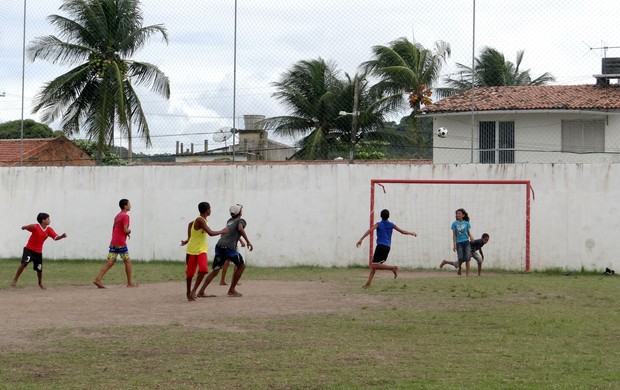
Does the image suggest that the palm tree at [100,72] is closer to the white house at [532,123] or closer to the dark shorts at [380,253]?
the white house at [532,123]

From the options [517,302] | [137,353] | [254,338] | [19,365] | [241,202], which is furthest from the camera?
[241,202]

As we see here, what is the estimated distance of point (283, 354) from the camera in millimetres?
A: 10273

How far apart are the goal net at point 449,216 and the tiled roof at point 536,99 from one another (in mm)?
7353

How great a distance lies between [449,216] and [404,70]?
45.9ft

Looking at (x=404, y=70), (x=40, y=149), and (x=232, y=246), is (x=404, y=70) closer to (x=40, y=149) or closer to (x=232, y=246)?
(x=40, y=149)

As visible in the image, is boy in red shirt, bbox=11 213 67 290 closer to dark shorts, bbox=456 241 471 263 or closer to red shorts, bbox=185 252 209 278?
red shorts, bbox=185 252 209 278

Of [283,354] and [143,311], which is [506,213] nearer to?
[143,311]

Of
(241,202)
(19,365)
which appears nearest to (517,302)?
(19,365)

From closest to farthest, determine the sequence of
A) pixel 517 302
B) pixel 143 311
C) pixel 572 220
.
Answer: pixel 143 311, pixel 517 302, pixel 572 220

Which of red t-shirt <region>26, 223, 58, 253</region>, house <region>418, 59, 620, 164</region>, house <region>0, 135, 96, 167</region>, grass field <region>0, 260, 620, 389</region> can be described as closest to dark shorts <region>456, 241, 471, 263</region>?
grass field <region>0, 260, 620, 389</region>

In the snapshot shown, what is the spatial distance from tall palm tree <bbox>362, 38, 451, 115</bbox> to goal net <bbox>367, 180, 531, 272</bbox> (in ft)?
42.8

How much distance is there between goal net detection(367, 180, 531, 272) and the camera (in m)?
23.1

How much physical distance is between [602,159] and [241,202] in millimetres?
11486

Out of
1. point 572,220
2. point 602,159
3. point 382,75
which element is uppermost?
point 382,75
